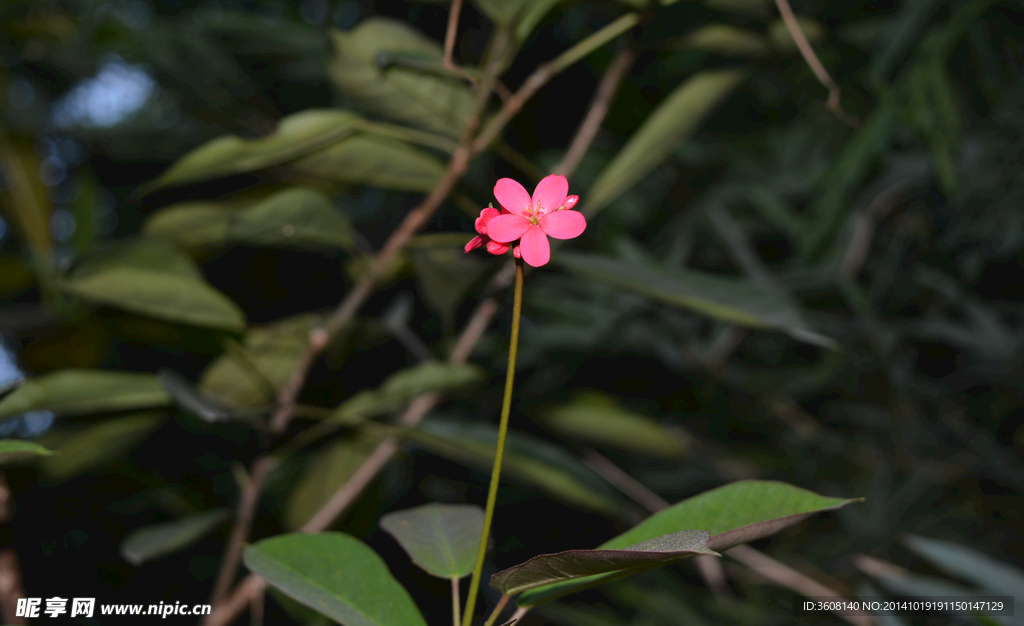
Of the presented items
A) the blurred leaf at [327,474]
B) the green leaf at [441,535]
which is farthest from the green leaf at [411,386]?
the green leaf at [441,535]

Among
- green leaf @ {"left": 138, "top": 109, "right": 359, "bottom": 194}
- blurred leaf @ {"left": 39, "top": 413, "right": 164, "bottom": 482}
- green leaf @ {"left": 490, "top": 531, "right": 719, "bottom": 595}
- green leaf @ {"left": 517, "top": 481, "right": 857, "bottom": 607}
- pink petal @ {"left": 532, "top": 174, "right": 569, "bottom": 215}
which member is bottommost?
green leaf @ {"left": 490, "top": 531, "right": 719, "bottom": 595}

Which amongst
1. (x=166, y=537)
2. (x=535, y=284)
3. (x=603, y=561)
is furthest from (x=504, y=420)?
(x=535, y=284)

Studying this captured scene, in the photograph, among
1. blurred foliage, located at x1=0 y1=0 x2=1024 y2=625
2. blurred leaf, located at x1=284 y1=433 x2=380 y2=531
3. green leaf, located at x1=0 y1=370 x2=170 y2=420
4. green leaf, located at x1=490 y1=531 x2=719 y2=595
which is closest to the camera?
green leaf, located at x1=490 y1=531 x2=719 y2=595

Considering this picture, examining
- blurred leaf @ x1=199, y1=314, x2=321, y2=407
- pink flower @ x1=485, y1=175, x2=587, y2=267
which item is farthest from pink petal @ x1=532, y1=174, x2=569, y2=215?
blurred leaf @ x1=199, y1=314, x2=321, y2=407

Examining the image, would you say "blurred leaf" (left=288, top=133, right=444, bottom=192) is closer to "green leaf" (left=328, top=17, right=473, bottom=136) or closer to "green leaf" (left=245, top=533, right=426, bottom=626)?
"green leaf" (left=328, top=17, right=473, bottom=136)

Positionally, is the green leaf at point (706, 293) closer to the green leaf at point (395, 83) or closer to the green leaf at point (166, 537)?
the green leaf at point (395, 83)

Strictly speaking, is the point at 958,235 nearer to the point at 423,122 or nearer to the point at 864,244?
the point at 864,244

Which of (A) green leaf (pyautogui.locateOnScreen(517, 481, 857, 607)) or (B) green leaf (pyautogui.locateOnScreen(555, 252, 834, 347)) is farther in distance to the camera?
(B) green leaf (pyautogui.locateOnScreen(555, 252, 834, 347))
